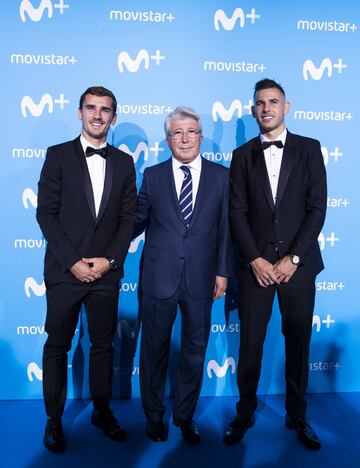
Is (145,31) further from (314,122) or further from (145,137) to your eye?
(314,122)

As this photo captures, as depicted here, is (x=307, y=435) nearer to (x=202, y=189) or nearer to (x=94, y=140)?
(x=202, y=189)

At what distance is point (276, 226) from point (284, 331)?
67cm

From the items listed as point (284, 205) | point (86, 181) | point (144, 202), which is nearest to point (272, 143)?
point (284, 205)

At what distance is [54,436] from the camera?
Result: 2.71 metres

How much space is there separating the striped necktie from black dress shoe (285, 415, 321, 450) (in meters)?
1.47

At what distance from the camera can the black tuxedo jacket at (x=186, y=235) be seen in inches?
→ 103

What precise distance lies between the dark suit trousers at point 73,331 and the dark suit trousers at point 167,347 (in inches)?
8.6

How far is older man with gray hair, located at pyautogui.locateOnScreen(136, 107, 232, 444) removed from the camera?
2.60 metres

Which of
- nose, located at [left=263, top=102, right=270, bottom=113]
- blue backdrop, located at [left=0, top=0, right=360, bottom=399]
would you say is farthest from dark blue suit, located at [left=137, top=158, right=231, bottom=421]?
blue backdrop, located at [left=0, top=0, right=360, bottom=399]

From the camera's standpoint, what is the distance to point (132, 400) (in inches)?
134

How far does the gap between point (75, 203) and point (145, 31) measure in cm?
142

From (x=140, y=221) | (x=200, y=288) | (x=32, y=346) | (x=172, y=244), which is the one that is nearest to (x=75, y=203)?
(x=140, y=221)

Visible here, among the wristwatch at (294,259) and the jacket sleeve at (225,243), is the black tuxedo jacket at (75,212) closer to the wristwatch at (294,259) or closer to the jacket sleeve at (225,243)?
the jacket sleeve at (225,243)

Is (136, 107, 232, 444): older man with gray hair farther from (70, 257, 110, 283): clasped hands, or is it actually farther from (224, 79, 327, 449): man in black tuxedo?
(70, 257, 110, 283): clasped hands
